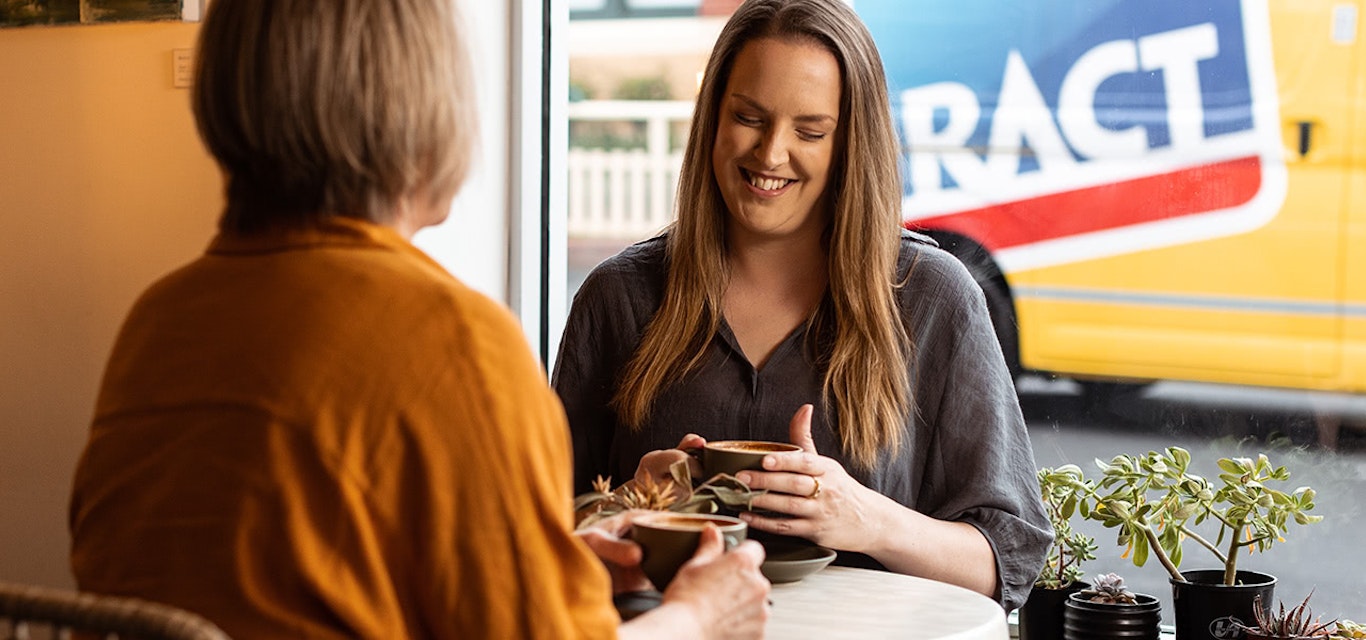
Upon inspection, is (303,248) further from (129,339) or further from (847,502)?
(847,502)

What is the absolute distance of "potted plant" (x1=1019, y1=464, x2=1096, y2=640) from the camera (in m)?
2.58

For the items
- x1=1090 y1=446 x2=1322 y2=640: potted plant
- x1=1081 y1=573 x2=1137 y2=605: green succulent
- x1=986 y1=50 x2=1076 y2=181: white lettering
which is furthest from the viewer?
x1=986 y1=50 x2=1076 y2=181: white lettering

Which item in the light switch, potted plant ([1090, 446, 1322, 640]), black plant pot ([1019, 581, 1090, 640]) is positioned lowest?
black plant pot ([1019, 581, 1090, 640])

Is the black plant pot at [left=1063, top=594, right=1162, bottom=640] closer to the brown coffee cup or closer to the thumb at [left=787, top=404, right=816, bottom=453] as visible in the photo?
the thumb at [left=787, top=404, right=816, bottom=453]

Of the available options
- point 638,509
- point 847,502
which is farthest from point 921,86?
point 638,509

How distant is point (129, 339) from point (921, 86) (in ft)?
7.09

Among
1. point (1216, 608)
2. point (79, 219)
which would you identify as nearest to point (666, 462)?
point (1216, 608)

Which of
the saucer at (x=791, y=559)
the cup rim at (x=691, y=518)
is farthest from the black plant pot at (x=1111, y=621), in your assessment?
the cup rim at (x=691, y=518)

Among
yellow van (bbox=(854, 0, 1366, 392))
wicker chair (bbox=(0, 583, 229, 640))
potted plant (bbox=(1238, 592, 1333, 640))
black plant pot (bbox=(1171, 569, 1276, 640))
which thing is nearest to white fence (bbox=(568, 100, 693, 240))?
yellow van (bbox=(854, 0, 1366, 392))

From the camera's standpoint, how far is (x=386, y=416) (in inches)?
37.6

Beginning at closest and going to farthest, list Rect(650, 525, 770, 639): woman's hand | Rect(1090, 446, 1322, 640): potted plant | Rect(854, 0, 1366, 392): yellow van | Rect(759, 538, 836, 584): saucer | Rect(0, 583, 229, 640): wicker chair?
Rect(0, 583, 229, 640): wicker chair, Rect(650, 525, 770, 639): woman's hand, Rect(759, 538, 836, 584): saucer, Rect(1090, 446, 1322, 640): potted plant, Rect(854, 0, 1366, 392): yellow van

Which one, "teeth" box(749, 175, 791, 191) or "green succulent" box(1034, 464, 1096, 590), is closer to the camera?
"teeth" box(749, 175, 791, 191)

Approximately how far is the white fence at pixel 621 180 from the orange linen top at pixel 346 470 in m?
2.34

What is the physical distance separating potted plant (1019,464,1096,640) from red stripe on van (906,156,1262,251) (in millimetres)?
530
